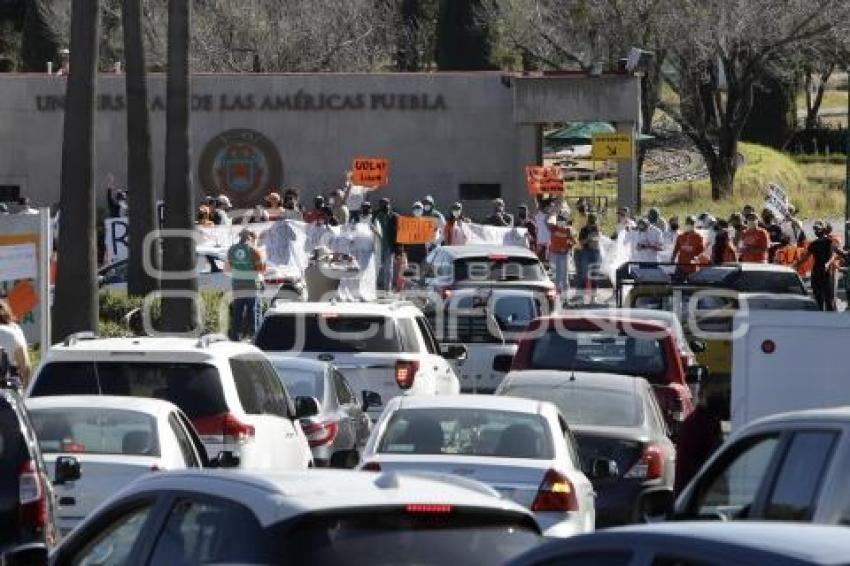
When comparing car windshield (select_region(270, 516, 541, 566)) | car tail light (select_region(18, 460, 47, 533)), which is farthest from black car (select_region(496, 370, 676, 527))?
car windshield (select_region(270, 516, 541, 566))

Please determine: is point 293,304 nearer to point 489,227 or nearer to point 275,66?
point 489,227

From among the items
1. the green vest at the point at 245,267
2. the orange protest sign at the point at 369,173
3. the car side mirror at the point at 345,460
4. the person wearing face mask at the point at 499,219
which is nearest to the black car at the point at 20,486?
the car side mirror at the point at 345,460

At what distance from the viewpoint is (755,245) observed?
36.6 metres

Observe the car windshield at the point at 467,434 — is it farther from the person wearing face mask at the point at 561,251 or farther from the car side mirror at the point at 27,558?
the person wearing face mask at the point at 561,251

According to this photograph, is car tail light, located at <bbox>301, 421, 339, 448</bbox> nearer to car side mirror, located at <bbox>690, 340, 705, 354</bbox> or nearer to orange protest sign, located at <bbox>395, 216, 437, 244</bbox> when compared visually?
car side mirror, located at <bbox>690, 340, 705, 354</bbox>

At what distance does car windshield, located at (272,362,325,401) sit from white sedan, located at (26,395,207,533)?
5206 mm

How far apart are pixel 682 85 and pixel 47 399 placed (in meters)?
49.7

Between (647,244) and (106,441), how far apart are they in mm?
26272

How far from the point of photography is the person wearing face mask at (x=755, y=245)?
3653 centimetres

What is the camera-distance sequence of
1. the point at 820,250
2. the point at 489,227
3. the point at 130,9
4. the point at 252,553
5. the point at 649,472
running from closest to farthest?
the point at 252,553 < the point at 649,472 < the point at 130,9 < the point at 820,250 < the point at 489,227

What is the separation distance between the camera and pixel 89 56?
26.3 m

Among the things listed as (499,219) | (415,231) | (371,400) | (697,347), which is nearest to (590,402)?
(371,400)

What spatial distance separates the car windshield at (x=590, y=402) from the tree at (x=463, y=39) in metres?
47.9

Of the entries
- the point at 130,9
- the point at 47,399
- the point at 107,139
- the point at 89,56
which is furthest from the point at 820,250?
the point at 47,399
